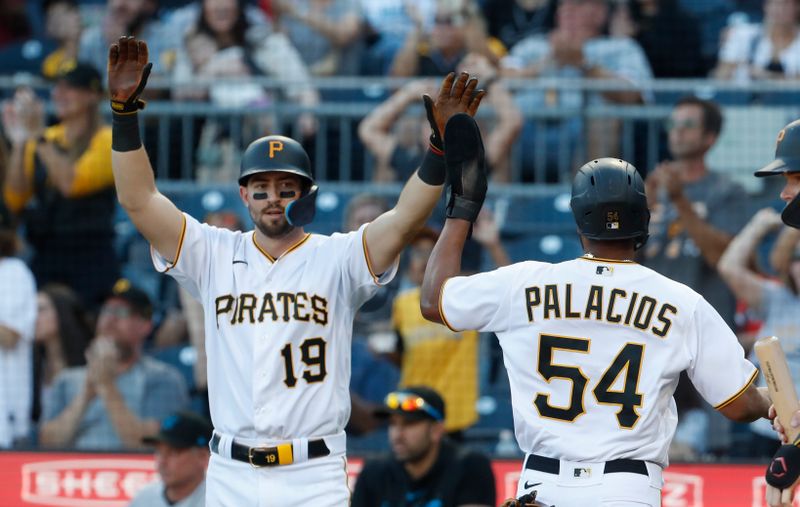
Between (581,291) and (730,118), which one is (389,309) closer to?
(730,118)

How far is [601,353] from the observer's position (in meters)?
4.24

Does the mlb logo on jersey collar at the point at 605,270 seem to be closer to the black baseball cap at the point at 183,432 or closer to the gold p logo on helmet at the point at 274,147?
the gold p logo on helmet at the point at 274,147

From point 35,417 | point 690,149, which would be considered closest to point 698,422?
point 690,149

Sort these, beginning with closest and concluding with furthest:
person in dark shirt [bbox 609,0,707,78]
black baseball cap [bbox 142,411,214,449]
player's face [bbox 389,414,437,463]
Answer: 1. black baseball cap [bbox 142,411,214,449]
2. player's face [bbox 389,414,437,463]
3. person in dark shirt [bbox 609,0,707,78]

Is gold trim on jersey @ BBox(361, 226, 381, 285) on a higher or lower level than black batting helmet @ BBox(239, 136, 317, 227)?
lower

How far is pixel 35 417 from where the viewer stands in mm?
8555

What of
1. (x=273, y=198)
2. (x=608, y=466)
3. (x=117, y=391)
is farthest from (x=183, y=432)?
(x=608, y=466)

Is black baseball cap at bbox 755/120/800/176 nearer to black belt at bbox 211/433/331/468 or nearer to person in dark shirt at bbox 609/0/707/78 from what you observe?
black belt at bbox 211/433/331/468

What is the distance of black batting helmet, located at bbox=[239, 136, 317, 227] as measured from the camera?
500 centimetres

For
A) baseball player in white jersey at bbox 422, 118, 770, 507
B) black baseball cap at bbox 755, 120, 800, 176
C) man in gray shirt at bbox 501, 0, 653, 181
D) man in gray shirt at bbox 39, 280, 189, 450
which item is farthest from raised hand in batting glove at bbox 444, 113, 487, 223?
man in gray shirt at bbox 501, 0, 653, 181

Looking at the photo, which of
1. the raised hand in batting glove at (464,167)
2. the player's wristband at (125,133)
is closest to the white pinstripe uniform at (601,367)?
the raised hand in batting glove at (464,167)

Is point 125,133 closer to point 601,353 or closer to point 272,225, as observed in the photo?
point 272,225

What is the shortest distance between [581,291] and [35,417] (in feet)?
16.8

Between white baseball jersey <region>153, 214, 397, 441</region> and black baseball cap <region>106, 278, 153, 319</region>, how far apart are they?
3.11 meters
